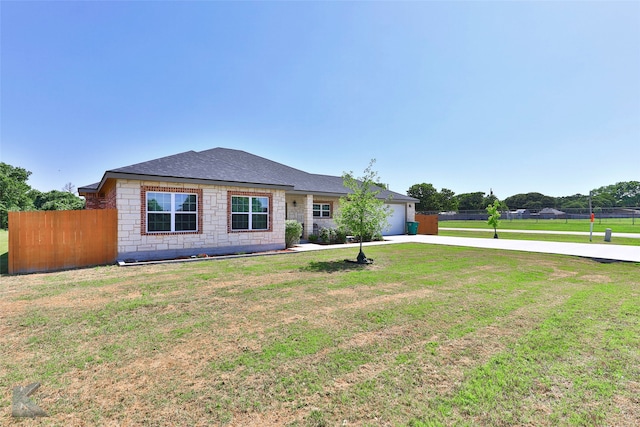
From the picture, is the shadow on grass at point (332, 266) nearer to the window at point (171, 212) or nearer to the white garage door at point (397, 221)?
the window at point (171, 212)

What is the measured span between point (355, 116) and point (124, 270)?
1635 cm

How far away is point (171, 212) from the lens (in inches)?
438

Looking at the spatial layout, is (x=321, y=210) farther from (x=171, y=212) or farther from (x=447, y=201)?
(x=447, y=201)

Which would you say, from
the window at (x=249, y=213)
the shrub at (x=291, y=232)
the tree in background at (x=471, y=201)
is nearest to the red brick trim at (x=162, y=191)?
the window at (x=249, y=213)

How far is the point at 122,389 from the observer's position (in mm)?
2783

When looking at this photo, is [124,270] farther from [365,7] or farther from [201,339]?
[365,7]

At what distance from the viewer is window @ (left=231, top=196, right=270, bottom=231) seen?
1263 cm

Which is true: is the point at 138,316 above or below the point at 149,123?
below

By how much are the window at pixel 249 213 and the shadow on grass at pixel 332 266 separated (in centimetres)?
421

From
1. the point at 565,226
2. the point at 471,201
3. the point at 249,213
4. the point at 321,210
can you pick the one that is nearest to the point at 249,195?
the point at 249,213

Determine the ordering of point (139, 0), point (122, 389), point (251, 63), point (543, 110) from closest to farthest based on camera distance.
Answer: point (122, 389)
point (139, 0)
point (251, 63)
point (543, 110)

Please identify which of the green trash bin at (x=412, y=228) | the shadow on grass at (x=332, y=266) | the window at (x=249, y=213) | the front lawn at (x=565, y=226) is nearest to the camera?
the shadow on grass at (x=332, y=266)

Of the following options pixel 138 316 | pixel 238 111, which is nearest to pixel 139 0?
pixel 238 111

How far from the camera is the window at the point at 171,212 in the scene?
10.7m
